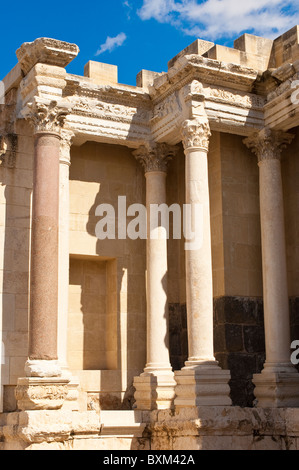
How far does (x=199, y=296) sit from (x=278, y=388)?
2.94 meters

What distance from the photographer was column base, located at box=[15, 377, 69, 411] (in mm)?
14789

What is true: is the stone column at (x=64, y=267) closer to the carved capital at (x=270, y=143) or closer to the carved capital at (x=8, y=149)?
the carved capital at (x=8, y=149)

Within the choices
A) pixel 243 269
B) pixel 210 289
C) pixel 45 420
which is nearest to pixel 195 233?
pixel 210 289

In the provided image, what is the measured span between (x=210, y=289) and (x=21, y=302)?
15.5 ft

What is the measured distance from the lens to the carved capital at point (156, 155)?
65.5 ft

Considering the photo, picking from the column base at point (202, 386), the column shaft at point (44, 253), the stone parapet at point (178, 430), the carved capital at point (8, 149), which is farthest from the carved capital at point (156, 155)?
the stone parapet at point (178, 430)

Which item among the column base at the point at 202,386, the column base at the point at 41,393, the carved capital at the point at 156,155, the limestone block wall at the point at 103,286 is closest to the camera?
the column base at the point at 41,393

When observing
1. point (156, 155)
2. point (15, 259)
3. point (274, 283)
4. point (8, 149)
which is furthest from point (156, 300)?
point (8, 149)

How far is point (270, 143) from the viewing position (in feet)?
62.3

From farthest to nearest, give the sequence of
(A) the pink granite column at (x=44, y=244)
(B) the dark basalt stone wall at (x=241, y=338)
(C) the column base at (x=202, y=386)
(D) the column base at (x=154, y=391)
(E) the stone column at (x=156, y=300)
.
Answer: (B) the dark basalt stone wall at (x=241, y=338)
(E) the stone column at (x=156, y=300)
(D) the column base at (x=154, y=391)
(C) the column base at (x=202, y=386)
(A) the pink granite column at (x=44, y=244)

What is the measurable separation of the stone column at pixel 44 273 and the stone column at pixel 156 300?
3.42 meters

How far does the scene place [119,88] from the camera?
63.1 feet

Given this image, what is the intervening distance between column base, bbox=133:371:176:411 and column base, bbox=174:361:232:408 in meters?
1.11

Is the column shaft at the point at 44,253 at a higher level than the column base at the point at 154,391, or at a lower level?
higher
